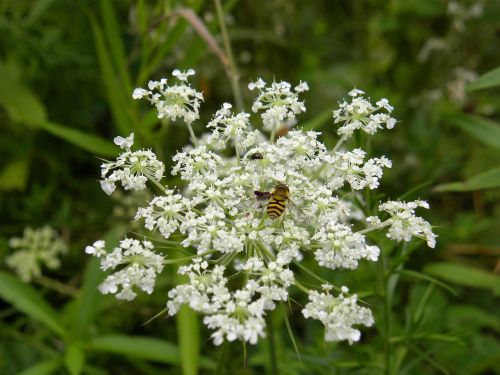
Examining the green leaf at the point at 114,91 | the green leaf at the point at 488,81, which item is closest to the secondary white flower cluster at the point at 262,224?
the green leaf at the point at 488,81

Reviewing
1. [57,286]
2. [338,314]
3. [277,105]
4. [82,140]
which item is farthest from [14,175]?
[338,314]

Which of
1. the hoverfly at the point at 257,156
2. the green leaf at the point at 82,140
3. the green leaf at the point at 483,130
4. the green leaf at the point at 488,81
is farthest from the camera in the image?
the green leaf at the point at 82,140

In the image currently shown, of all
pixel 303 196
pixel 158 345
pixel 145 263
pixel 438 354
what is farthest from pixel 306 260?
pixel 145 263

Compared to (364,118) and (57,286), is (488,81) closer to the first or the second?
(364,118)

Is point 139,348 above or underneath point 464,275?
underneath

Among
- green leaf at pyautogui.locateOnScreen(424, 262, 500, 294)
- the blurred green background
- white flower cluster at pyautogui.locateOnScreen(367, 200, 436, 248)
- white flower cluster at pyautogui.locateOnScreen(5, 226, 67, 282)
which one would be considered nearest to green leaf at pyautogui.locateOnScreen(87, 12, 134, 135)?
the blurred green background

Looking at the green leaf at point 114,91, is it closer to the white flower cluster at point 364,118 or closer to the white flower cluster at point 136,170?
the white flower cluster at point 136,170
